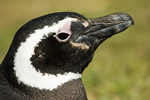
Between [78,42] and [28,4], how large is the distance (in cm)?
831

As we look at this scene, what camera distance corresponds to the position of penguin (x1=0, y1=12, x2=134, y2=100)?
3520 millimetres

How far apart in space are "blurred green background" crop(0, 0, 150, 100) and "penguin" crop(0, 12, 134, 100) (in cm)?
73

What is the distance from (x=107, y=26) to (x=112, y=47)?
4371 mm

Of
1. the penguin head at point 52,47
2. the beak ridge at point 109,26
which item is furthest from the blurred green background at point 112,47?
the penguin head at point 52,47

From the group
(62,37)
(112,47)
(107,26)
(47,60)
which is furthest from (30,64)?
(112,47)

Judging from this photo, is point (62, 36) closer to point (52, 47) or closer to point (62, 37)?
point (62, 37)

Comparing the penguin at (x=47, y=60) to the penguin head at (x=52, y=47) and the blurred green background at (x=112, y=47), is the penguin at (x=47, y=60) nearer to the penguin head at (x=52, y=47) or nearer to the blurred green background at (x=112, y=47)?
the penguin head at (x=52, y=47)

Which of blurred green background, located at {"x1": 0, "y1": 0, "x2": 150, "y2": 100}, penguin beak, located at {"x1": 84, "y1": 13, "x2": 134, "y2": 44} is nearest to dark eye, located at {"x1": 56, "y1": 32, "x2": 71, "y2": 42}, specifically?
penguin beak, located at {"x1": 84, "y1": 13, "x2": 134, "y2": 44}

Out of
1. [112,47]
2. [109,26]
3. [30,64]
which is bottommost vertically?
[112,47]

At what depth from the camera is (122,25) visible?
12.6ft

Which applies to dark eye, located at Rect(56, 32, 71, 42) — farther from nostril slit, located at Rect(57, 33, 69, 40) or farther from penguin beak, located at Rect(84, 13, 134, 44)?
penguin beak, located at Rect(84, 13, 134, 44)

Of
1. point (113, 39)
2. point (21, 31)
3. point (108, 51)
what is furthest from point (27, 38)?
point (113, 39)

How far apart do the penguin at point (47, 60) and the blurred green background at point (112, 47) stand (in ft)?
2.39

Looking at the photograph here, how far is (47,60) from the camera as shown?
3.57 meters
